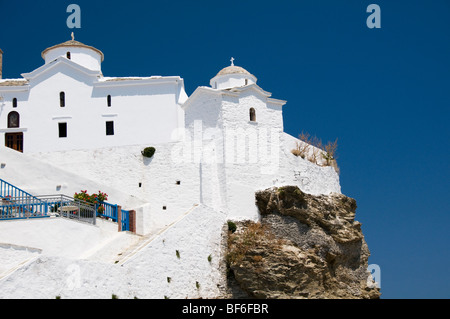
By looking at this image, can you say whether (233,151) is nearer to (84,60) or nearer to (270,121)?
(270,121)

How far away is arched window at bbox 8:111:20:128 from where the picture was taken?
35531 mm

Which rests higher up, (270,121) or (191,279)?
(270,121)

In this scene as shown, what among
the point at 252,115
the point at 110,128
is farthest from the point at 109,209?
the point at 252,115

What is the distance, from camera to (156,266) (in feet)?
82.6

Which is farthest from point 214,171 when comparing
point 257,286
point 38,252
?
point 38,252

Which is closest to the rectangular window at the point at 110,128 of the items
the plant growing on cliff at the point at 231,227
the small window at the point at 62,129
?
the small window at the point at 62,129

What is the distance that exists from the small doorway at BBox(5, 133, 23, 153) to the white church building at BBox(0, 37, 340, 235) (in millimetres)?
50

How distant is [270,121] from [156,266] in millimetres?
10400

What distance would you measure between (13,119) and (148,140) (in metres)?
7.26

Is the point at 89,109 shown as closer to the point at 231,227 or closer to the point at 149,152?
the point at 149,152

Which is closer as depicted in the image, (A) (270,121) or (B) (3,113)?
(A) (270,121)

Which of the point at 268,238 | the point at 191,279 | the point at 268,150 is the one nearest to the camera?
the point at 191,279
